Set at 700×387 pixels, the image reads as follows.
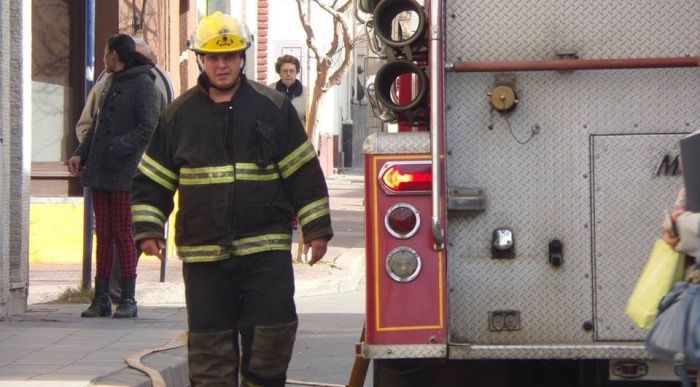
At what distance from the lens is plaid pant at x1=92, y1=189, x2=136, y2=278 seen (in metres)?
11.3

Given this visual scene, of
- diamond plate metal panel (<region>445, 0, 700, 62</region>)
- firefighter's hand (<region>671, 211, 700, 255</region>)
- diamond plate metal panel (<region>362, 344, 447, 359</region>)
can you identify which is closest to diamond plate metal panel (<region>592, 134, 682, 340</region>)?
diamond plate metal panel (<region>445, 0, 700, 62</region>)

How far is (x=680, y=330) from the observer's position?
15.7 feet

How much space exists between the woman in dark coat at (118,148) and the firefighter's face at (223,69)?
170 inches

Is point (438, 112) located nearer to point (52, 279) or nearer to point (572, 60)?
point (572, 60)

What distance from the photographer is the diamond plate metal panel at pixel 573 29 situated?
6508 mm

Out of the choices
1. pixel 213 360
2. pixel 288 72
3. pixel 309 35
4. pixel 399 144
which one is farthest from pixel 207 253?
pixel 309 35

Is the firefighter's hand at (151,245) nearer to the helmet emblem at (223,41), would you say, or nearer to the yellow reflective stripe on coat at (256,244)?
the yellow reflective stripe on coat at (256,244)

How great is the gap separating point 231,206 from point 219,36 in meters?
0.75

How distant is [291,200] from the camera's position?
22.9ft

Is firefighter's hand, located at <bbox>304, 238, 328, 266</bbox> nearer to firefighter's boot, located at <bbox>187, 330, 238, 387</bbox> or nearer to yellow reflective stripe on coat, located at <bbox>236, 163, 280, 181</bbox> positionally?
yellow reflective stripe on coat, located at <bbox>236, 163, 280, 181</bbox>

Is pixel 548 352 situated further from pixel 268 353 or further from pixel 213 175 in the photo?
pixel 213 175

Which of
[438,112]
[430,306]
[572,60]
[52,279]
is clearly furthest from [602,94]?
[52,279]

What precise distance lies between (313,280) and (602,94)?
9027 millimetres

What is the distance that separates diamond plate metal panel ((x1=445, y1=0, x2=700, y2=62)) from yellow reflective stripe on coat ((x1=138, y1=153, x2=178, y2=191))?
132 cm
